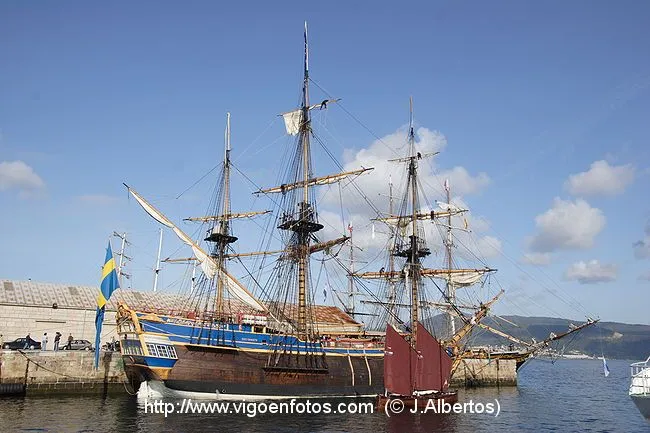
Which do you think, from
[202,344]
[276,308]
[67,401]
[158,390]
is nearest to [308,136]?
[276,308]

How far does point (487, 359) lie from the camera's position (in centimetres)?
6456

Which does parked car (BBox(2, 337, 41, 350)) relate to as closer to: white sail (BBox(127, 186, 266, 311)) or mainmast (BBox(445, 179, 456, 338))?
white sail (BBox(127, 186, 266, 311))

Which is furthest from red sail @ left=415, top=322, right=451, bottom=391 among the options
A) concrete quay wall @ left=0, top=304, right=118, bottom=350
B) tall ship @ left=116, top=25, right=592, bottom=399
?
concrete quay wall @ left=0, top=304, right=118, bottom=350

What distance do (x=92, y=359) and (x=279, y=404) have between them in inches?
593

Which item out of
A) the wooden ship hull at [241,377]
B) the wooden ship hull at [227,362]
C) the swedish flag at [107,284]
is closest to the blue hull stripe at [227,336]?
the wooden ship hull at [227,362]

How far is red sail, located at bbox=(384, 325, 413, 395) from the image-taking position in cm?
3556

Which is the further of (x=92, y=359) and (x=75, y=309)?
(x=75, y=309)

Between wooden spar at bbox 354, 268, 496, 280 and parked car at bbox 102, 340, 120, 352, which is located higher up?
wooden spar at bbox 354, 268, 496, 280

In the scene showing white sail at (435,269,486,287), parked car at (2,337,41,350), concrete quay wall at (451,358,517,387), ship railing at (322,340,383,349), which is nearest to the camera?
parked car at (2,337,41,350)

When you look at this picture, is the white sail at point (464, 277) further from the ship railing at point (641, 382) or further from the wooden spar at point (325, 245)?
the ship railing at point (641, 382)

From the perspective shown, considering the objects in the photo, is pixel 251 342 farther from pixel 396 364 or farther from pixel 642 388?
pixel 642 388

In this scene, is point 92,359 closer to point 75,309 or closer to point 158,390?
point 158,390

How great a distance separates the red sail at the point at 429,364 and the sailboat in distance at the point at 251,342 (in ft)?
26.8

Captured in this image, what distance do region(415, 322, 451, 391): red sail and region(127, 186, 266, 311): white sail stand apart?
1366 centimetres
